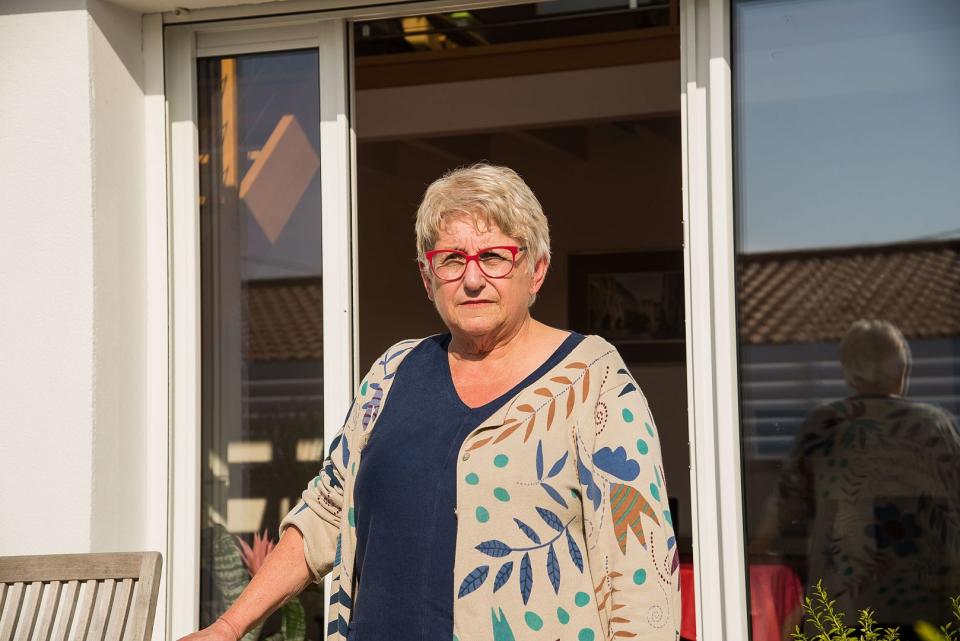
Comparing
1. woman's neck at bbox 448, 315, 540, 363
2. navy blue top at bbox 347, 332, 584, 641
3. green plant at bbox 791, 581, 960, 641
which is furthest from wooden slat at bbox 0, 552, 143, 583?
→ green plant at bbox 791, 581, 960, 641

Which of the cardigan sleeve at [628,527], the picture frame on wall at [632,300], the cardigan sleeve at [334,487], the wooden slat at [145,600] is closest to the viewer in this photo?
the cardigan sleeve at [628,527]

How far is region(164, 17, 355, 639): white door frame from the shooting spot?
3.21m

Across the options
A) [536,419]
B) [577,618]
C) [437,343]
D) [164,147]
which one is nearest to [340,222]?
[164,147]

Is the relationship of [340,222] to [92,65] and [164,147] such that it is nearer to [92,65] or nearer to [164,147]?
[164,147]

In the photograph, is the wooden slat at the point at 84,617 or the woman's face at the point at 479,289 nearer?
the woman's face at the point at 479,289

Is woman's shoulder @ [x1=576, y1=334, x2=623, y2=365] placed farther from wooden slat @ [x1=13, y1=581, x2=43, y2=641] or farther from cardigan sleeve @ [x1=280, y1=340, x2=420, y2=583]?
wooden slat @ [x1=13, y1=581, x2=43, y2=641]

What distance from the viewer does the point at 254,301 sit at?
11.0ft

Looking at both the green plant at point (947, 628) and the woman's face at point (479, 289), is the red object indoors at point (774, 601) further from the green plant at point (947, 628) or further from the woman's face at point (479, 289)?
the woman's face at point (479, 289)

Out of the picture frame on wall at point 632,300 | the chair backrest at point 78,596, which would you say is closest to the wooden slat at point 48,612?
the chair backrest at point 78,596

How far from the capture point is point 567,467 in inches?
73.7

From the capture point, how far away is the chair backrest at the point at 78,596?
2.38m

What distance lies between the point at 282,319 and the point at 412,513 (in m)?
1.50

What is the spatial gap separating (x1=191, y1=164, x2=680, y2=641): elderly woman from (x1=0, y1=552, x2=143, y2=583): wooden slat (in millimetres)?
464

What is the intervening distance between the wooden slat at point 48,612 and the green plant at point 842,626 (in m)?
1.82
